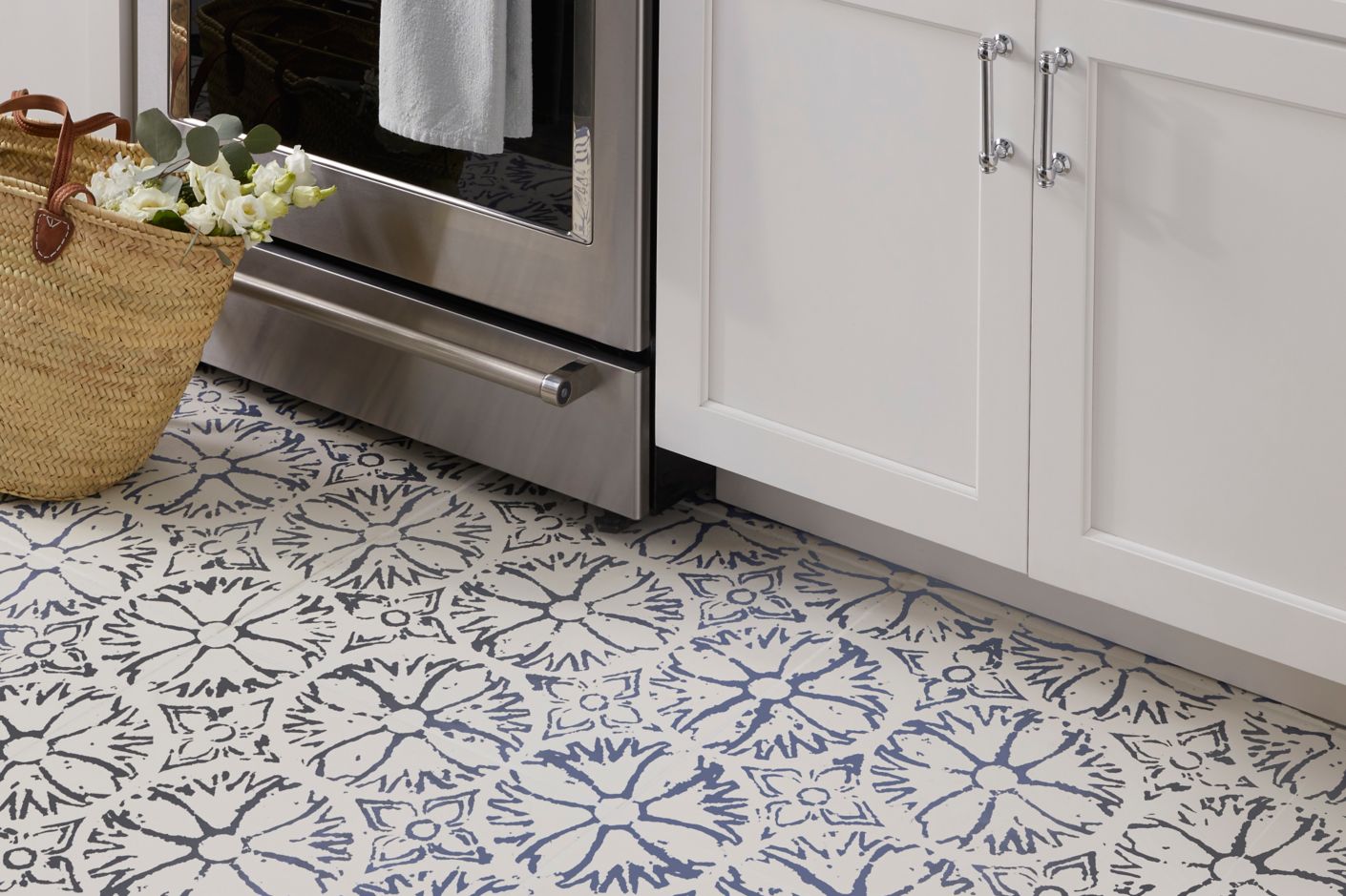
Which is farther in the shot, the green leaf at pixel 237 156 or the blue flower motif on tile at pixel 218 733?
the green leaf at pixel 237 156

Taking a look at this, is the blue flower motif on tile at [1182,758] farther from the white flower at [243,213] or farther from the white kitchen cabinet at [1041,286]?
the white flower at [243,213]

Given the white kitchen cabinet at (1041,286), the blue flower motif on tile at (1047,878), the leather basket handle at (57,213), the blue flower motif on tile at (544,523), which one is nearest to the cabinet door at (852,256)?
the white kitchen cabinet at (1041,286)

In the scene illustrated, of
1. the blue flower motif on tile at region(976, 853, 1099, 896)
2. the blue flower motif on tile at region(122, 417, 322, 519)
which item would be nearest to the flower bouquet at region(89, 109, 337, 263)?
the blue flower motif on tile at region(122, 417, 322, 519)

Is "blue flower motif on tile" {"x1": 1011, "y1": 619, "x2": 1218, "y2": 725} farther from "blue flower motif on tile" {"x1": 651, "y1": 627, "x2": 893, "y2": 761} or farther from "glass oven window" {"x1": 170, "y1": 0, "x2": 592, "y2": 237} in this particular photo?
"glass oven window" {"x1": 170, "y1": 0, "x2": 592, "y2": 237}

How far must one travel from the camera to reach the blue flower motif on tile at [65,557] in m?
1.79

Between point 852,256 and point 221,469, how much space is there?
863mm

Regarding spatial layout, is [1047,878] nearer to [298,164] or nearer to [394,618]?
[394,618]

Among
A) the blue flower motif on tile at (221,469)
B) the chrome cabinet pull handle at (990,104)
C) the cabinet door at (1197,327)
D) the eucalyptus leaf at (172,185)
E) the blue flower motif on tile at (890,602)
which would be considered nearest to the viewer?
the cabinet door at (1197,327)

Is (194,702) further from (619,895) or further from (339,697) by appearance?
(619,895)

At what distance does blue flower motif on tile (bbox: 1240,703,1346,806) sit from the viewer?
153 cm

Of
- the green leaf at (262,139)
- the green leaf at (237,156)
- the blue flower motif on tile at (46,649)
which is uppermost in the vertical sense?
the green leaf at (262,139)

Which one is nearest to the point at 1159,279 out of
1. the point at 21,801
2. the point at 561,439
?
the point at 561,439

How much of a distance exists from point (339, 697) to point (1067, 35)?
92cm

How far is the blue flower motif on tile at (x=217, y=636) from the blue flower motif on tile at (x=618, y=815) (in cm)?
31
